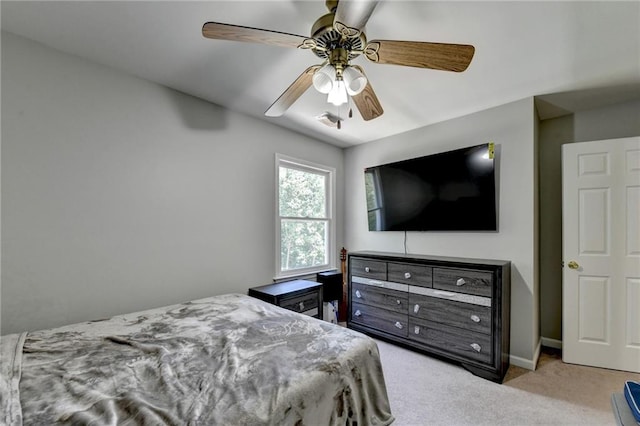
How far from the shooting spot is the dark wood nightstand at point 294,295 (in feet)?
8.45

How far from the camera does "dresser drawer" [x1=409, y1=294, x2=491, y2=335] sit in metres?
2.32

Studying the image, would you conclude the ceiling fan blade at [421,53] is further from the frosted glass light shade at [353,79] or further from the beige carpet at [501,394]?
the beige carpet at [501,394]

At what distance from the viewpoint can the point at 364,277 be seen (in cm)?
316

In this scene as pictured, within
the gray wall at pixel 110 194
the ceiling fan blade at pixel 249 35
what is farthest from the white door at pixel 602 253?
the gray wall at pixel 110 194

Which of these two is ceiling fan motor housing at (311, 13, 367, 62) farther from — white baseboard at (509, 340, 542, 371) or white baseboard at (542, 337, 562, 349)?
white baseboard at (542, 337, 562, 349)

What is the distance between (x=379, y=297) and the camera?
301 centimetres

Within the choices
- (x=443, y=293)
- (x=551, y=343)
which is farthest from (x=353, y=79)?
(x=551, y=343)

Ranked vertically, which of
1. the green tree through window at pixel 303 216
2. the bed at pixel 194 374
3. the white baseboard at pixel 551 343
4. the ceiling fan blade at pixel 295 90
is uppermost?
the ceiling fan blade at pixel 295 90

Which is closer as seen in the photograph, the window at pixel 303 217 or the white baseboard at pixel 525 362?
the white baseboard at pixel 525 362

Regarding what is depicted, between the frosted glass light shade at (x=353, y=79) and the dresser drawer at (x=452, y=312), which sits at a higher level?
the frosted glass light shade at (x=353, y=79)

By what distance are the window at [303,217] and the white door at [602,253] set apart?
260cm

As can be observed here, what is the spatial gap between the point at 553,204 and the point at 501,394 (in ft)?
6.81

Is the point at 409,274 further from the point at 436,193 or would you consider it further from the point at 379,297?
the point at 436,193

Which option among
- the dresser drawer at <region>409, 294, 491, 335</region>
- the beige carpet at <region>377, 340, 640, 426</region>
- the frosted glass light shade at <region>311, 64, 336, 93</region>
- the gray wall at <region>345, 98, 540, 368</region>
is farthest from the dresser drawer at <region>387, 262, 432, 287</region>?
the frosted glass light shade at <region>311, 64, 336, 93</region>
